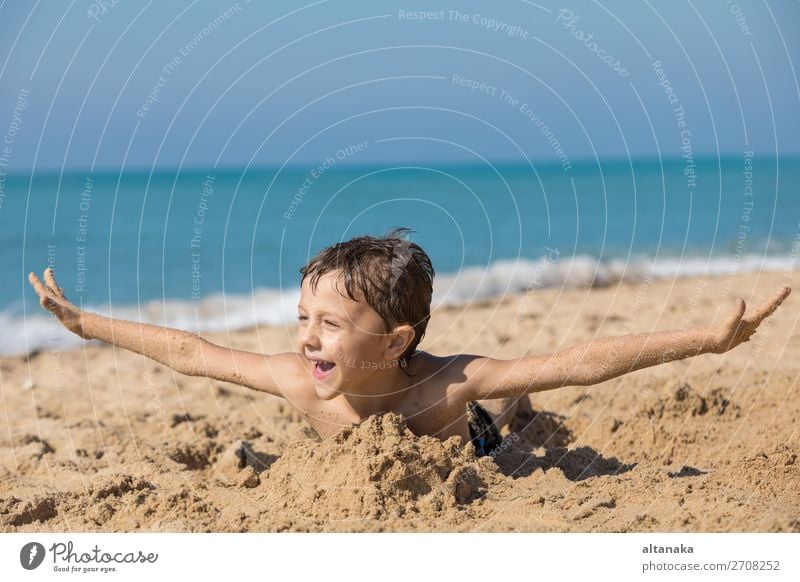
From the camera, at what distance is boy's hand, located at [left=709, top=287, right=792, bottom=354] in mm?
3531

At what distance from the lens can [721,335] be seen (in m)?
3.56

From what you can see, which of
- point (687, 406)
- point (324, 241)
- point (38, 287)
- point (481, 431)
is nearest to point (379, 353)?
point (481, 431)

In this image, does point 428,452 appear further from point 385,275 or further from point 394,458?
point 385,275

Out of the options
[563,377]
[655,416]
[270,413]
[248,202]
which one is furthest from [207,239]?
[563,377]

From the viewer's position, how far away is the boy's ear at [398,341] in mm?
3957

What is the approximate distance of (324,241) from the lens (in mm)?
19859

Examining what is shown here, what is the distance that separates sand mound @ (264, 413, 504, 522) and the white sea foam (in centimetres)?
591

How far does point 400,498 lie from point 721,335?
1.46 metres

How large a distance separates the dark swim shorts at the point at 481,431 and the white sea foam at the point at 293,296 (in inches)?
208

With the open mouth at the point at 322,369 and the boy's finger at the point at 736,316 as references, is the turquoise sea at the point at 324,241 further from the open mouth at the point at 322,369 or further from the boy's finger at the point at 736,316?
the boy's finger at the point at 736,316

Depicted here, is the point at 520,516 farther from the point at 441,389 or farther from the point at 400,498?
the point at 441,389

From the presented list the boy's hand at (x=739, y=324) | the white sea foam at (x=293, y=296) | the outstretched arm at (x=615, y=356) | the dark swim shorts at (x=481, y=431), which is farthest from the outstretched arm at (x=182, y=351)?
the white sea foam at (x=293, y=296)

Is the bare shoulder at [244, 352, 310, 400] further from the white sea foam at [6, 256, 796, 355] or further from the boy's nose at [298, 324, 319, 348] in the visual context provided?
the white sea foam at [6, 256, 796, 355]

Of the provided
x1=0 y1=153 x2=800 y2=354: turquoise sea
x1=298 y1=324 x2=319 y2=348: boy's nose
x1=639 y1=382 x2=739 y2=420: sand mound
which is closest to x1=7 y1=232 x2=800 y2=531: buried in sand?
x1=298 y1=324 x2=319 y2=348: boy's nose
